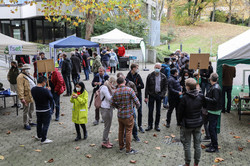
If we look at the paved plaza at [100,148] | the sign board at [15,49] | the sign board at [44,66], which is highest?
the sign board at [15,49]

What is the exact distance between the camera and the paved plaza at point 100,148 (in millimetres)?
5551

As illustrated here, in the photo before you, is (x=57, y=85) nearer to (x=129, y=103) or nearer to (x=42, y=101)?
(x=42, y=101)

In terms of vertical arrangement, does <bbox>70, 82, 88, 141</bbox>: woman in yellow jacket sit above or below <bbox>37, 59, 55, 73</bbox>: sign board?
below

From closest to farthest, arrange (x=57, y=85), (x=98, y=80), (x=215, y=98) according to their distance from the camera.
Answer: (x=215, y=98) < (x=98, y=80) < (x=57, y=85)

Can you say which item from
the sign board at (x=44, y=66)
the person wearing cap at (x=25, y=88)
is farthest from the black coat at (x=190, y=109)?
the person wearing cap at (x=25, y=88)

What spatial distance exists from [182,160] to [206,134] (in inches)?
54.3

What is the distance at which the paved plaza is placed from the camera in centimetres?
555

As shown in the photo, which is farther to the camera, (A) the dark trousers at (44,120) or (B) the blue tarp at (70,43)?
(B) the blue tarp at (70,43)

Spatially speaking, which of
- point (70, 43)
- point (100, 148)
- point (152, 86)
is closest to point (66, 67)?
point (70, 43)

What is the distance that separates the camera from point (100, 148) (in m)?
6.20

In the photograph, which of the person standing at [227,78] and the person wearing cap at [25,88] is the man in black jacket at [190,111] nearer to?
the person standing at [227,78]

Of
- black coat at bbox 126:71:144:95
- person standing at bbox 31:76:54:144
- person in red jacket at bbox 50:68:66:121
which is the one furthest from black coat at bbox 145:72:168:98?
person in red jacket at bbox 50:68:66:121

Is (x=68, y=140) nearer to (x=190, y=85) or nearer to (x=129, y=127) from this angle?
(x=129, y=127)

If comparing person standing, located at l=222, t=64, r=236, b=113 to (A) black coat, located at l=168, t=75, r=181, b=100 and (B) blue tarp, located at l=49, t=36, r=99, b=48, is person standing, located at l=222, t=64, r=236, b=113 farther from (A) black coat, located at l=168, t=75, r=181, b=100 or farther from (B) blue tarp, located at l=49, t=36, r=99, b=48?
(B) blue tarp, located at l=49, t=36, r=99, b=48
